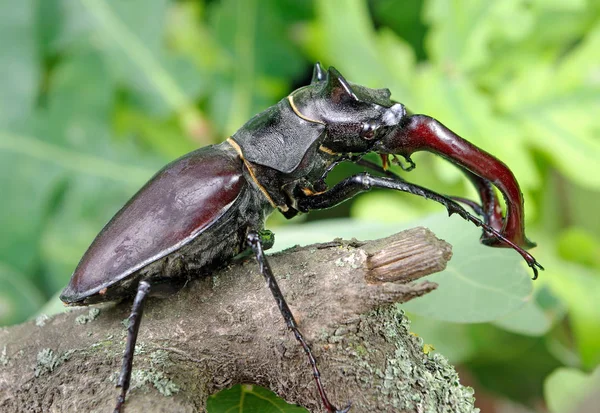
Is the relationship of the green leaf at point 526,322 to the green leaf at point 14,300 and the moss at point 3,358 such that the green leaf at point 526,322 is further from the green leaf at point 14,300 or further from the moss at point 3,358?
the green leaf at point 14,300

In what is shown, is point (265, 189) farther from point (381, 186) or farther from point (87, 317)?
point (87, 317)

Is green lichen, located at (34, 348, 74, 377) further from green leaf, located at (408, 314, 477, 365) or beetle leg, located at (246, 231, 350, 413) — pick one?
green leaf, located at (408, 314, 477, 365)

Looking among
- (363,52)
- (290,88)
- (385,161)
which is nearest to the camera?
(385,161)

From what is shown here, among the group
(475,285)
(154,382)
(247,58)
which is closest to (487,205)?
(475,285)

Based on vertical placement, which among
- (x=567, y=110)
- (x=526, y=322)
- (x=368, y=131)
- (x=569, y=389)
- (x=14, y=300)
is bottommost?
(x=569, y=389)

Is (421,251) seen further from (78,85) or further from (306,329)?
(78,85)
